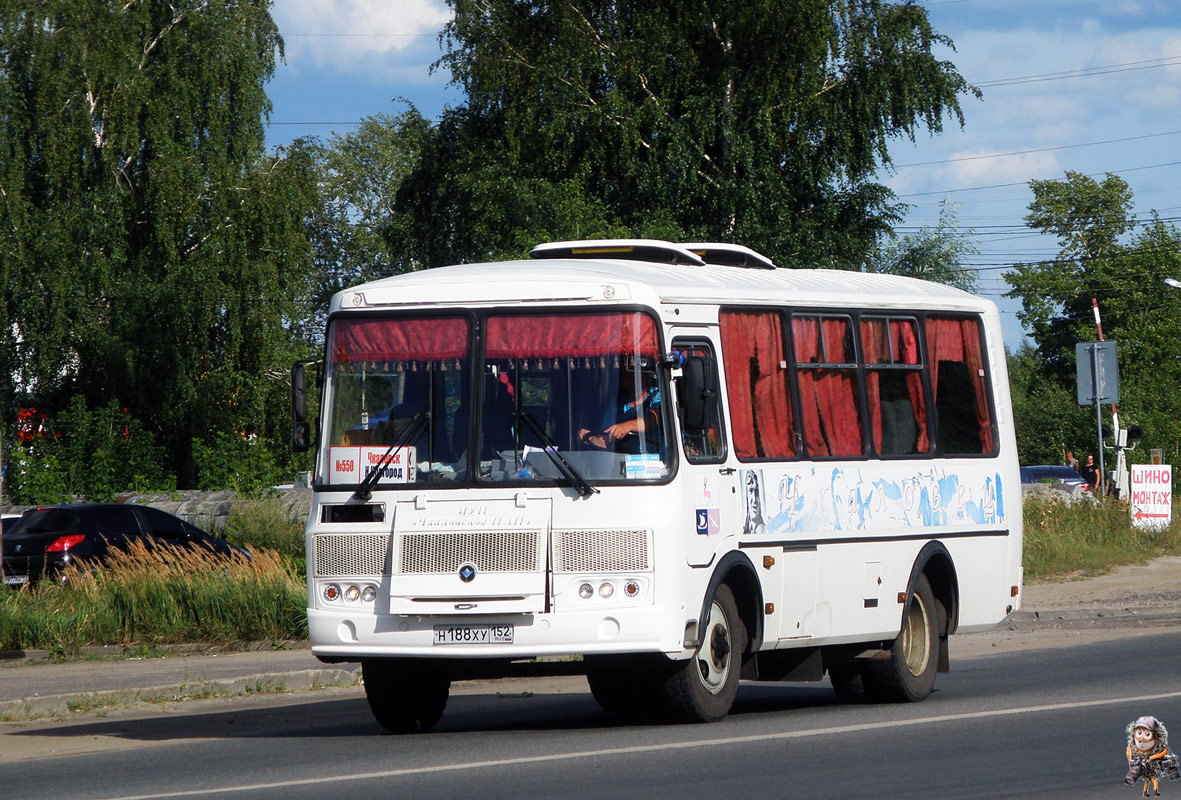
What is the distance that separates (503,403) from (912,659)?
417 cm

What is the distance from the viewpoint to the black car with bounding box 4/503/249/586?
2530 cm

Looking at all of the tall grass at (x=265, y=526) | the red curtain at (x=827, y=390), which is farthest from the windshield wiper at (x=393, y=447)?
the tall grass at (x=265, y=526)

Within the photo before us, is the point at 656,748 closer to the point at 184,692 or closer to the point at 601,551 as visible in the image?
the point at 601,551

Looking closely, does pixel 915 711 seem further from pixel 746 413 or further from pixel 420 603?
pixel 420 603

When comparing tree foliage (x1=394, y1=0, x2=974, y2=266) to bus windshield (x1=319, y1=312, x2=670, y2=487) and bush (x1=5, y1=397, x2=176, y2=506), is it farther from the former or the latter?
bus windshield (x1=319, y1=312, x2=670, y2=487)

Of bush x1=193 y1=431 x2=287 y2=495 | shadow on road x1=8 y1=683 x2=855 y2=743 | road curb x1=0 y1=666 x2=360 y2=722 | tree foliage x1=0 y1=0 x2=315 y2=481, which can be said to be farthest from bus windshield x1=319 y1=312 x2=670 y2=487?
tree foliage x1=0 y1=0 x2=315 y2=481

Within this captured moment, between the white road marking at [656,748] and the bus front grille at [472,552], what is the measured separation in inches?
50.3

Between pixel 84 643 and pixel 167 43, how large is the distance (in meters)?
26.7

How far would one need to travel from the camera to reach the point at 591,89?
4275 centimetres

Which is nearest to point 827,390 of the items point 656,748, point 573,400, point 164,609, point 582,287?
point 582,287

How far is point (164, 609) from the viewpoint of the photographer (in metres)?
19.1

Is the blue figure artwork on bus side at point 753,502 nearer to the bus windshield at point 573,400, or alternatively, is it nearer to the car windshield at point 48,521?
the bus windshield at point 573,400

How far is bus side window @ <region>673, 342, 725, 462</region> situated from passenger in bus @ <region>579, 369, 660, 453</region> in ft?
0.62

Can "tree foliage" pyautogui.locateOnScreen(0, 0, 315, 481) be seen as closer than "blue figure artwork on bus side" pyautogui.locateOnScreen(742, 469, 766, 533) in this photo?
No
